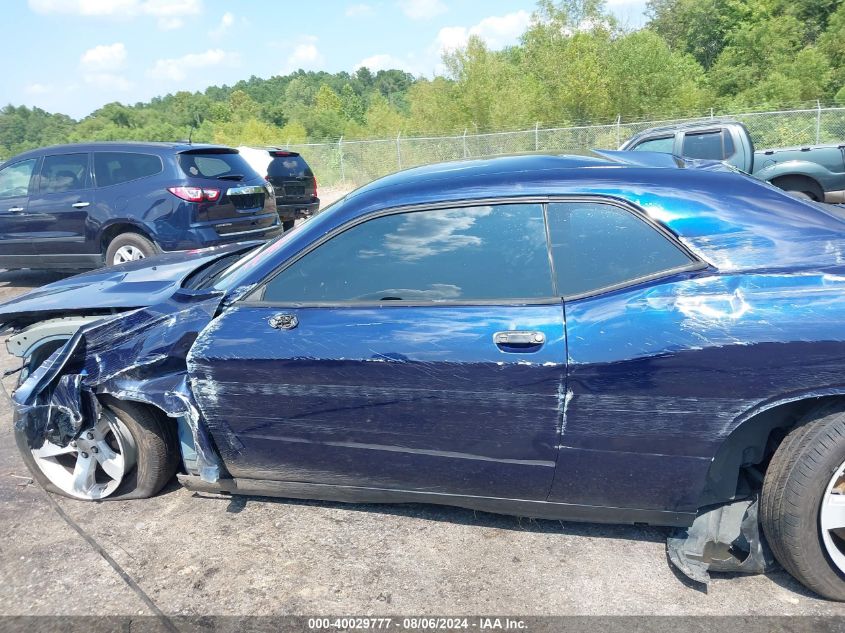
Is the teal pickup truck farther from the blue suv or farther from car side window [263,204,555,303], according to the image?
car side window [263,204,555,303]

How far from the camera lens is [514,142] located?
20.6 meters

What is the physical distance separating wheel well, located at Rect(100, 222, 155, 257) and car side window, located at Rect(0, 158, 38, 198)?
1360 millimetres

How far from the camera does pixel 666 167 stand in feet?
8.25

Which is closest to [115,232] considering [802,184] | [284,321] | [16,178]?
[16,178]

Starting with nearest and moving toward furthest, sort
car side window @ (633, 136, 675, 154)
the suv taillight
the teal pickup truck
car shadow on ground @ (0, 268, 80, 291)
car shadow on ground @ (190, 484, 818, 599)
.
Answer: car shadow on ground @ (190, 484, 818, 599), the suv taillight, car shadow on ground @ (0, 268, 80, 291), the teal pickup truck, car side window @ (633, 136, 675, 154)

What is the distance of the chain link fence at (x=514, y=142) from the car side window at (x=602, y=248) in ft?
36.6

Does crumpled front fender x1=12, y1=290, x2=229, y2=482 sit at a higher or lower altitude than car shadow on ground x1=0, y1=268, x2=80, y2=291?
higher

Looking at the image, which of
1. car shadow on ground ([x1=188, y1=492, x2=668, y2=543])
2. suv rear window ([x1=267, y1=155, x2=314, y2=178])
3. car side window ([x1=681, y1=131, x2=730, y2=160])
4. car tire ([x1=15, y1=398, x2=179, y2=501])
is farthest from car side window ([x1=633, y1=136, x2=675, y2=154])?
car tire ([x1=15, y1=398, x2=179, y2=501])

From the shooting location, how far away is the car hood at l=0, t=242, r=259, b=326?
308 centimetres

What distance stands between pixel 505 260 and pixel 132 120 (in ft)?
283

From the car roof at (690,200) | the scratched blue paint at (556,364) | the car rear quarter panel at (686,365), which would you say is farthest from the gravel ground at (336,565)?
the car roof at (690,200)

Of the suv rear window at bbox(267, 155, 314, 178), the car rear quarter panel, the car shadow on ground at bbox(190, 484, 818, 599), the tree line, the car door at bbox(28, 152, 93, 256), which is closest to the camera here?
the car rear quarter panel

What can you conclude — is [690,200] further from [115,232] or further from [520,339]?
[115,232]

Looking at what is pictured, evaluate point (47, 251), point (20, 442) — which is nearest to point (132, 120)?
point (47, 251)
